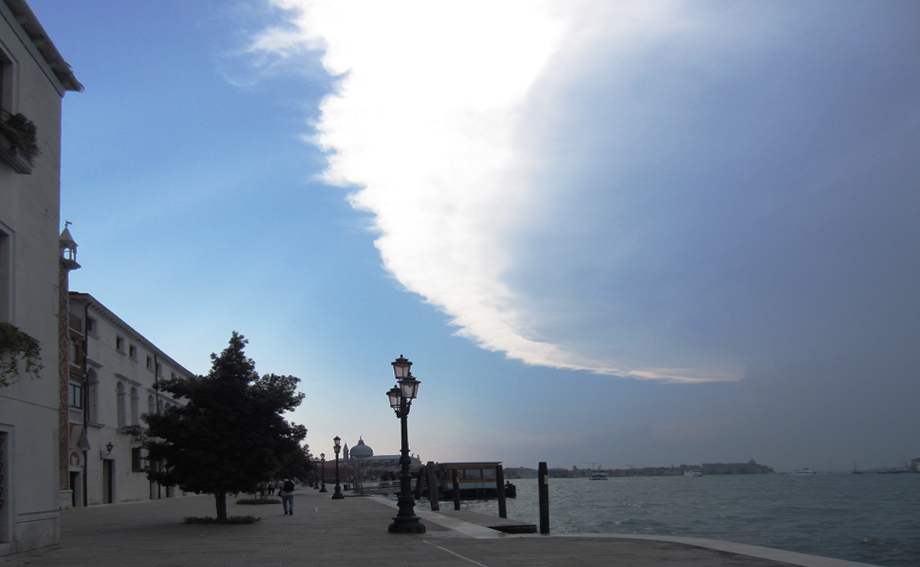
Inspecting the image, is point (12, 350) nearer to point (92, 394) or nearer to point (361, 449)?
point (92, 394)

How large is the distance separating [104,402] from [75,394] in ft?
14.4

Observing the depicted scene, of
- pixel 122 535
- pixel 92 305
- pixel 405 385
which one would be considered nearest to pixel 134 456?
pixel 92 305

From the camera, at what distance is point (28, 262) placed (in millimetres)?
13844

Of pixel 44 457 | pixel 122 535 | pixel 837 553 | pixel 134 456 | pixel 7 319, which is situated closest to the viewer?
pixel 7 319

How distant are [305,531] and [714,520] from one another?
3227cm

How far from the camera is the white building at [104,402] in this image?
40.4m

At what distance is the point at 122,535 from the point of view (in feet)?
61.5

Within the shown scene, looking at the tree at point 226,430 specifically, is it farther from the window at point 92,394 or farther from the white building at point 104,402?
the window at point 92,394

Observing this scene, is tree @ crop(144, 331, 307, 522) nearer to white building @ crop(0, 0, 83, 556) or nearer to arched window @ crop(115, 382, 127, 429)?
white building @ crop(0, 0, 83, 556)

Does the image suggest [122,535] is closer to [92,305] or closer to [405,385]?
[405,385]

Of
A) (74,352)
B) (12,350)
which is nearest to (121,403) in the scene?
(74,352)

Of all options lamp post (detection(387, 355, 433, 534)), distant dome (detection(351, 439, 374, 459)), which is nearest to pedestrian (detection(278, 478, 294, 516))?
lamp post (detection(387, 355, 433, 534))

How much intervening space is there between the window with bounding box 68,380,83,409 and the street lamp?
2726 cm

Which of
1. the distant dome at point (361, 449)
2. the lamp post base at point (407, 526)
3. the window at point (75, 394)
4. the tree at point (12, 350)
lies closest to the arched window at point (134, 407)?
the window at point (75, 394)
